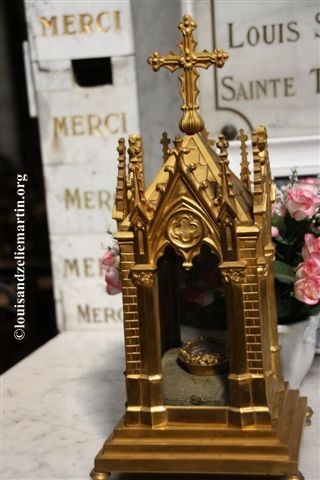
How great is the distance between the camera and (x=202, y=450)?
3.32 feet

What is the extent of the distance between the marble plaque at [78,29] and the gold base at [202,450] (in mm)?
1218

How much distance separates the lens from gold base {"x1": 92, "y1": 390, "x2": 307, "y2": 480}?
0.99 metres

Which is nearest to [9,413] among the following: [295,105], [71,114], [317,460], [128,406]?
[128,406]

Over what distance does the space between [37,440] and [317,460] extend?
467mm

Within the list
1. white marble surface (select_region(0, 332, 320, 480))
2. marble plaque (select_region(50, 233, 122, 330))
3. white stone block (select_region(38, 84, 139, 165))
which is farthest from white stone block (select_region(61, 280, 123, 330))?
white stone block (select_region(38, 84, 139, 165))

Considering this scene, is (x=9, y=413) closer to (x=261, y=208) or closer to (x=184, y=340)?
(x=184, y=340)

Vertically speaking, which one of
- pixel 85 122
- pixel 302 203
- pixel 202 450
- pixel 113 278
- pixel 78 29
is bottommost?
pixel 202 450

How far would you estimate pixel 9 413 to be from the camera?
1.42 m

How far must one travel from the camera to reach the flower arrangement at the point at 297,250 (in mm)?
1243

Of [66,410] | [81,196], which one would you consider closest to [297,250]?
[66,410]

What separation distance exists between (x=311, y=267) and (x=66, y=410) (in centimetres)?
53

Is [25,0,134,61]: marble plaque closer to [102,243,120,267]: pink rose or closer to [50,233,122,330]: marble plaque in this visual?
[50,233,122,330]: marble plaque

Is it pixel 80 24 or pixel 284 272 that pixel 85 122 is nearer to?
pixel 80 24

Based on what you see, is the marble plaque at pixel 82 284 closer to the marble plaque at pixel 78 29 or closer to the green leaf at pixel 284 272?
the marble plaque at pixel 78 29
